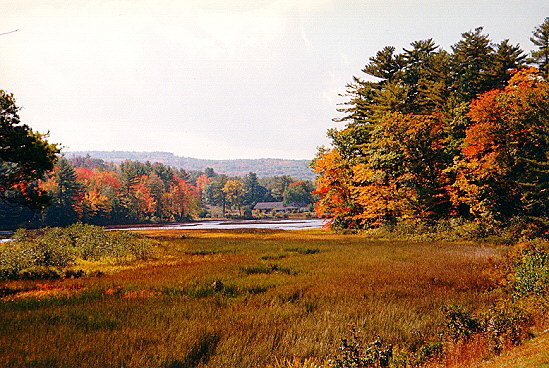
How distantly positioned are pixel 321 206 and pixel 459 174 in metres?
17.2

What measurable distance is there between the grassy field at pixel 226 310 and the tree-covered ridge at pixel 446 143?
13772 mm

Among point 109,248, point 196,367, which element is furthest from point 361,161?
point 196,367

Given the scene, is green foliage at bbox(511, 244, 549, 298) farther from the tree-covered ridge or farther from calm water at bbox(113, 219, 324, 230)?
calm water at bbox(113, 219, 324, 230)

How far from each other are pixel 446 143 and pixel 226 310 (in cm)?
3301

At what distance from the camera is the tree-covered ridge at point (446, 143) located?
2856cm

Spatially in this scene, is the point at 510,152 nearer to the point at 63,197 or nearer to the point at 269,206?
the point at 63,197

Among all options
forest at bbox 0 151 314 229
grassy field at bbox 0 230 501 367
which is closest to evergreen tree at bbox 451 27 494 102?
grassy field at bbox 0 230 501 367

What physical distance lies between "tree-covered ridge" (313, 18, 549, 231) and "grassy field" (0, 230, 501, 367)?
13.8 metres

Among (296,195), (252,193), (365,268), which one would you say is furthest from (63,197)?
(252,193)

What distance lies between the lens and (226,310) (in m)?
9.88

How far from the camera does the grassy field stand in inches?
281

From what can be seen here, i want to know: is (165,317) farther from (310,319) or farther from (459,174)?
(459,174)

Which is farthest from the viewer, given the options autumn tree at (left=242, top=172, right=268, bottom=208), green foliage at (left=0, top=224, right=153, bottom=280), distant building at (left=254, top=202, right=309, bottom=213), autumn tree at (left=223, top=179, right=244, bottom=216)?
autumn tree at (left=242, top=172, right=268, bottom=208)

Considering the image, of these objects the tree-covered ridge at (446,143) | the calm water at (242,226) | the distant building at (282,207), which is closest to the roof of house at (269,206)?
the distant building at (282,207)
